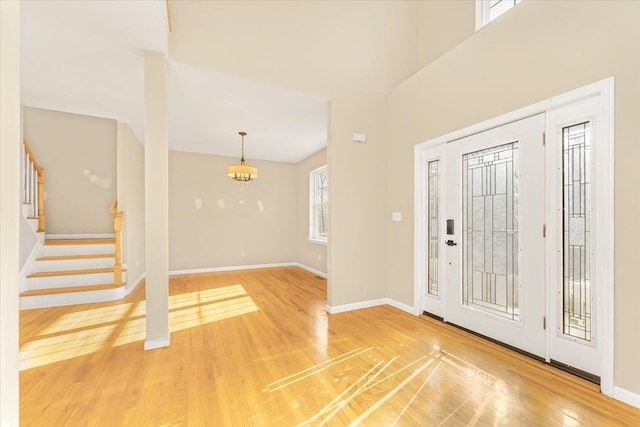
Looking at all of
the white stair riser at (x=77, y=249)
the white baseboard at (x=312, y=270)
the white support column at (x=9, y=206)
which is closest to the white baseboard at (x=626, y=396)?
the white support column at (x=9, y=206)

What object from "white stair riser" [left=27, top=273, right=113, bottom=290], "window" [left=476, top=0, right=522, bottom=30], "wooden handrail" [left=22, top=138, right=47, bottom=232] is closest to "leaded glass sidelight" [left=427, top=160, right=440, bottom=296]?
"window" [left=476, top=0, right=522, bottom=30]

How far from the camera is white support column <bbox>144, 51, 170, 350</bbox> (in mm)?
2643

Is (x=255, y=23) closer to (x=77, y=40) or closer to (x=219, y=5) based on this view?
(x=219, y=5)

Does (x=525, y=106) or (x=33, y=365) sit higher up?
(x=525, y=106)

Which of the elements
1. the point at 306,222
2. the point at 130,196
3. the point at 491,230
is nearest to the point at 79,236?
the point at 130,196

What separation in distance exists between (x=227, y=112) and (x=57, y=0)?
2.15 m

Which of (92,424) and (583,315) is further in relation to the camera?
(583,315)

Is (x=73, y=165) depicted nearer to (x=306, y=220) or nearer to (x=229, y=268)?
(x=229, y=268)

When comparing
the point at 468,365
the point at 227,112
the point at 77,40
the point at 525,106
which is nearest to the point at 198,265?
the point at 227,112

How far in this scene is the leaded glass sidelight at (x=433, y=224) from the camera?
3.43 meters

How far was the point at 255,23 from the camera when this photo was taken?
3217 mm

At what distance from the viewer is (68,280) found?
410 centimetres

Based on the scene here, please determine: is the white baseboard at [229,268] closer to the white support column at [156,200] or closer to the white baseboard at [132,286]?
the white baseboard at [132,286]

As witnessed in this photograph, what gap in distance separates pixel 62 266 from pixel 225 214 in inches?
122
